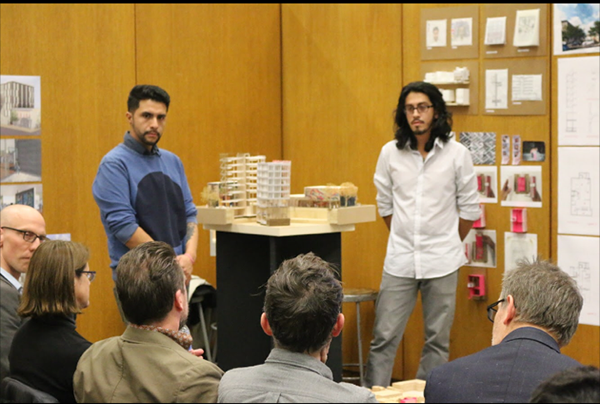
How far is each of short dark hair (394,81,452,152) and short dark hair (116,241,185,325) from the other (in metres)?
2.97

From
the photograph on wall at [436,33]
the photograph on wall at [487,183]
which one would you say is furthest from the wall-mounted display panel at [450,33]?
the photograph on wall at [487,183]

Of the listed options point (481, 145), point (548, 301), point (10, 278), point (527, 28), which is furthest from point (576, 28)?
point (10, 278)

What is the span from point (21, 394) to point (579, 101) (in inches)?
156

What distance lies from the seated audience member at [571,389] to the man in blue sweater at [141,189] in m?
3.01

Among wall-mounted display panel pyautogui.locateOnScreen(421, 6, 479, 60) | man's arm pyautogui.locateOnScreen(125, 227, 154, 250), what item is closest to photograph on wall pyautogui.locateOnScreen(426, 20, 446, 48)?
wall-mounted display panel pyautogui.locateOnScreen(421, 6, 479, 60)

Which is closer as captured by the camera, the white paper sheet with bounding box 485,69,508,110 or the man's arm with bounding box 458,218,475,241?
the man's arm with bounding box 458,218,475,241

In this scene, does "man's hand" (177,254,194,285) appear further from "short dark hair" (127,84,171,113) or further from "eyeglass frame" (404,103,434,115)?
"eyeglass frame" (404,103,434,115)

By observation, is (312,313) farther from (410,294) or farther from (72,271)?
(410,294)

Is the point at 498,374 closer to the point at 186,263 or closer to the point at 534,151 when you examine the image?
the point at 186,263

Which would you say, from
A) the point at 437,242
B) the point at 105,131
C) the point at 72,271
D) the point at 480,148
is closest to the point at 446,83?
the point at 480,148

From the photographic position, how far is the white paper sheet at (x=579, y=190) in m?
5.00

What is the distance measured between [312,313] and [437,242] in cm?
297

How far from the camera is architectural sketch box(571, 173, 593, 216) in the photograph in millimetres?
5023

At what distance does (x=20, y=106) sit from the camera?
16.6 feet
